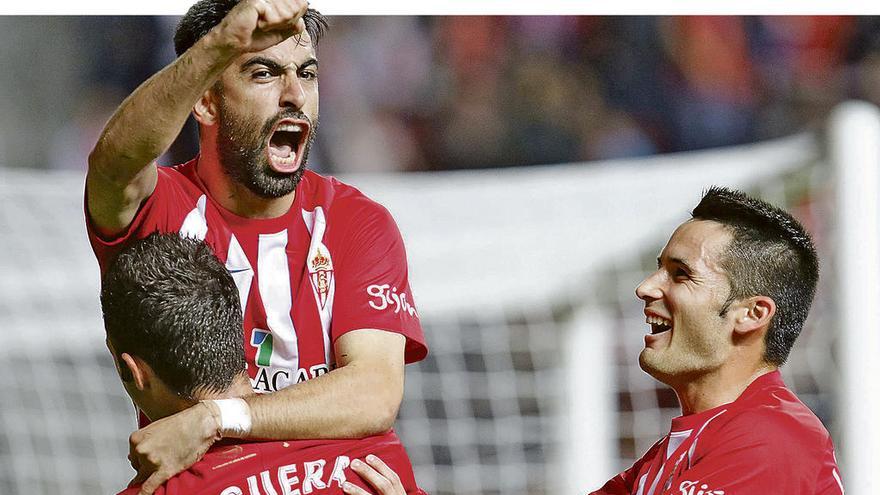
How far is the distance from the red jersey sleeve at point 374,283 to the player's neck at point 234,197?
0.21 metres

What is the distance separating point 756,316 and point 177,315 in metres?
1.47

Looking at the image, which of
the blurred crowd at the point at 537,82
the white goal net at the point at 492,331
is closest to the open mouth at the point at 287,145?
the white goal net at the point at 492,331

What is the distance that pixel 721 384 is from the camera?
3162 millimetres

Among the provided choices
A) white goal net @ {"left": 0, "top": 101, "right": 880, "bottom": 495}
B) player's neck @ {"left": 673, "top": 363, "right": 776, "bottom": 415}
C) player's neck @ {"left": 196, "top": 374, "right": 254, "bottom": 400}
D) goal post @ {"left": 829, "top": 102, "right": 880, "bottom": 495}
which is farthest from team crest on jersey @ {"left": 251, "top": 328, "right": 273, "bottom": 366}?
Answer: white goal net @ {"left": 0, "top": 101, "right": 880, "bottom": 495}

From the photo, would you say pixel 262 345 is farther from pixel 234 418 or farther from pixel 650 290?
pixel 650 290

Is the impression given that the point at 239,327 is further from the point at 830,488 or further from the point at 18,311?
the point at 18,311

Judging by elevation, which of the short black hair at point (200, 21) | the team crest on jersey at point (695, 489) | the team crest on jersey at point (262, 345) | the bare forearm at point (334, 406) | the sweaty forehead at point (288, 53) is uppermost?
the short black hair at point (200, 21)

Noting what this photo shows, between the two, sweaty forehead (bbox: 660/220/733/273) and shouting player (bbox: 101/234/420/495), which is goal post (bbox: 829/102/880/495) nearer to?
sweaty forehead (bbox: 660/220/733/273)

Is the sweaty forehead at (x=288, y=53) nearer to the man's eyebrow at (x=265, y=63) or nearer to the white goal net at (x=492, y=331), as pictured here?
the man's eyebrow at (x=265, y=63)

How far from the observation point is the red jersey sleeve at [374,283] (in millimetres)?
3162

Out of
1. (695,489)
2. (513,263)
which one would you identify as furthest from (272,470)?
(513,263)

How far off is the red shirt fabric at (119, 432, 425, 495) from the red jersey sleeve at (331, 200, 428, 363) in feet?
1.18

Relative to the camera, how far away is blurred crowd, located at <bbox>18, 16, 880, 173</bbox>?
384 inches

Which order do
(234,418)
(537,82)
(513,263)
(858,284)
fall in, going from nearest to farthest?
(234,418) < (858,284) < (513,263) < (537,82)
